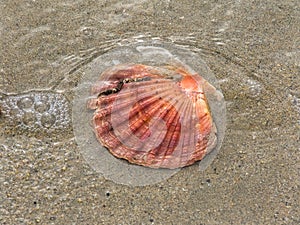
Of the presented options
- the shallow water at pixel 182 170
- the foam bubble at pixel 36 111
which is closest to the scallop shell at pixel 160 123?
the shallow water at pixel 182 170

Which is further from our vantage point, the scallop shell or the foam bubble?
the foam bubble

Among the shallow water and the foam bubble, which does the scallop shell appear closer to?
the shallow water

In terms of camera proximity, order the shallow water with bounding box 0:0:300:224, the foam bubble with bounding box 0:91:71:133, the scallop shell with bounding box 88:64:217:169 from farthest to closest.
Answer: the foam bubble with bounding box 0:91:71:133 → the scallop shell with bounding box 88:64:217:169 → the shallow water with bounding box 0:0:300:224

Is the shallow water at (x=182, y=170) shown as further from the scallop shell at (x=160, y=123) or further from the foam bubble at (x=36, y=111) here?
the scallop shell at (x=160, y=123)

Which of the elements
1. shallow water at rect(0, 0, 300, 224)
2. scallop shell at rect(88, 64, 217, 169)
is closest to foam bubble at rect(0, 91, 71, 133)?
shallow water at rect(0, 0, 300, 224)

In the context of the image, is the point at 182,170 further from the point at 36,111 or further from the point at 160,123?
the point at 36,111

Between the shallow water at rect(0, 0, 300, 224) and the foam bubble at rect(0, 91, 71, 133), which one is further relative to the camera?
the foam bubble at rect(0, 91, 71, 133)

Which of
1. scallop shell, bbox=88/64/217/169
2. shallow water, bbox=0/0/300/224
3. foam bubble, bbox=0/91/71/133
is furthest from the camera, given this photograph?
foam bubble, bbox=0/91/71/133
